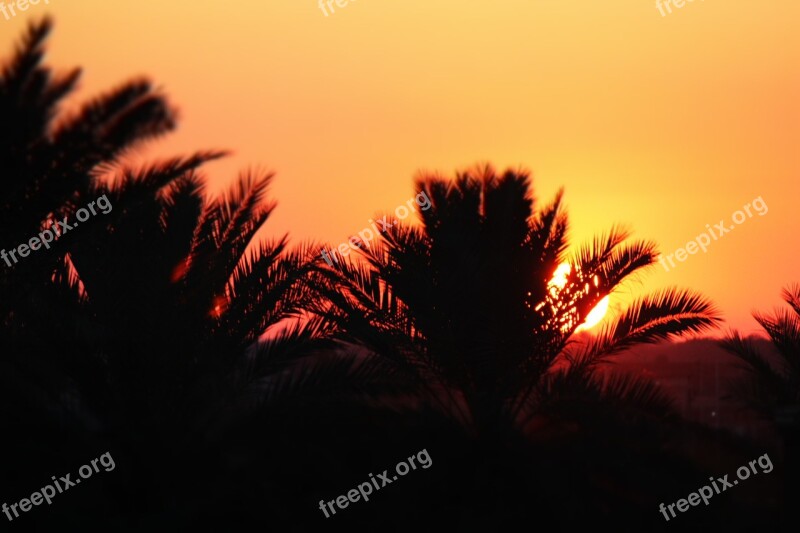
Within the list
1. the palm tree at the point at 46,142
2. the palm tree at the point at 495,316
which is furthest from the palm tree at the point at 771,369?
the palm tree at the point at 46,142

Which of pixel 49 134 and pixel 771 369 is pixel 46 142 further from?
pixel 771 369

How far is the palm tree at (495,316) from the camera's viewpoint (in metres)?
12.5

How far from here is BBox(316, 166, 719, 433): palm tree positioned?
1251 centimetres

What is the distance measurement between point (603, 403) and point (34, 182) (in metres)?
7.45

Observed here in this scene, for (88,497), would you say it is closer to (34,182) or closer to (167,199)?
(167,199)

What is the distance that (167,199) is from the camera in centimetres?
1170

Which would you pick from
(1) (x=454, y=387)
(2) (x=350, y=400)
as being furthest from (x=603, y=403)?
(2) (x=350, y=400)

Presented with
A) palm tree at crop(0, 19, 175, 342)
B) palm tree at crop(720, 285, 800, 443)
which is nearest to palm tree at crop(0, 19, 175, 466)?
palm tree at crop(0, 19, 175, 342)

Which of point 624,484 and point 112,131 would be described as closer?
point 112,131

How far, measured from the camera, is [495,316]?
12.5 meters

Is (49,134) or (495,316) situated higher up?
(49,134)

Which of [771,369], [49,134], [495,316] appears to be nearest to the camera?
[49,134]

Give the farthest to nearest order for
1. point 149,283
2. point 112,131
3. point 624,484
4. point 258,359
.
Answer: point 624,484, point 258,359, point 149,283, point 112,131

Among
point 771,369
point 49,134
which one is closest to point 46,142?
point 49,134
